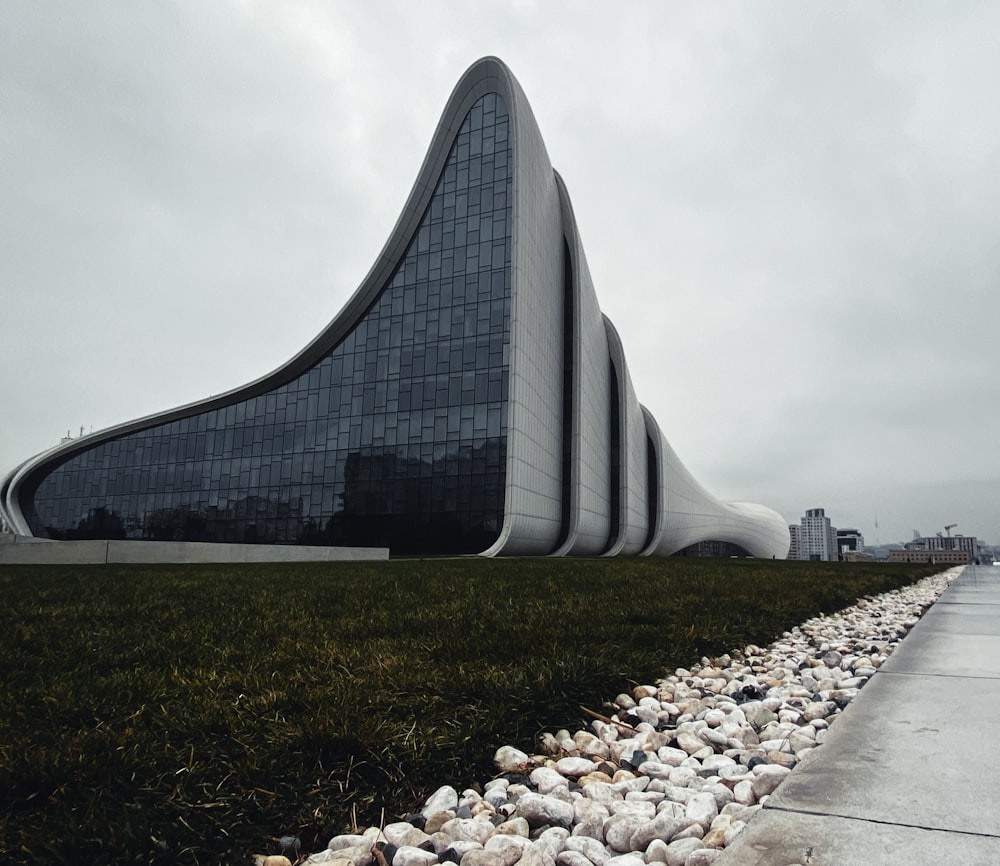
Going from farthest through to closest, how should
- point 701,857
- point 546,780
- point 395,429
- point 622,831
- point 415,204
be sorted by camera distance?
1. point 415,204
2. point 395,429
3. point 546,780
4. point 622,831
5. point 701,857

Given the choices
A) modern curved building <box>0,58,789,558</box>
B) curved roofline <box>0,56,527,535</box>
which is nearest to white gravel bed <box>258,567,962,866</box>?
modern curved building <box>0,58,789,558</box>

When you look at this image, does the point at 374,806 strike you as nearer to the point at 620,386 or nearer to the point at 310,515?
the point at 310,515

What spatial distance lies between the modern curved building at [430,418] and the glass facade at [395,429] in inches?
3.8

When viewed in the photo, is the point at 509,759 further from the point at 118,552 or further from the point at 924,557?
the point at 924,557

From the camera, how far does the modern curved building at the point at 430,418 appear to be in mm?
35906

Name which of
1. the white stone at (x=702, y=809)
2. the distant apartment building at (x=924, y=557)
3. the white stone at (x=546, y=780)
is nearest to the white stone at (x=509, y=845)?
the white stone at (x=546, y=780)

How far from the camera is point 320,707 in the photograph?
3281 mm

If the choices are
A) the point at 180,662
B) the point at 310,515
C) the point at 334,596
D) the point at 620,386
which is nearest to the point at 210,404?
the point at 310,515

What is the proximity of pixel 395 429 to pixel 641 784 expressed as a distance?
35535 mm

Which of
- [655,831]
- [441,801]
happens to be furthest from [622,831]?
[441,801]

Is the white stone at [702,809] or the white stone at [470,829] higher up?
the white stone at [702,809]

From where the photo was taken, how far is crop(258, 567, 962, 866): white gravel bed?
2225 mm

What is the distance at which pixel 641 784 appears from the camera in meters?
2.85

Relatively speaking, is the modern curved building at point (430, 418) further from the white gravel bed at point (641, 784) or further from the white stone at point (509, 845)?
the white stone at point (509, 845)
